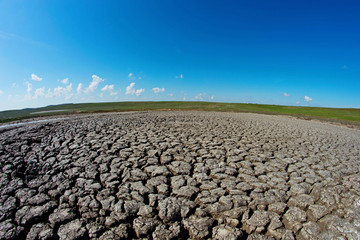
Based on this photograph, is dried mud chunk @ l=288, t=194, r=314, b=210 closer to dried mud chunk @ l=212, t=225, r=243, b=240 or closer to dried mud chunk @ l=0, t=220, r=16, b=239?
Answer: dried mud chunk @ l=212, t=225, r=243, b=240

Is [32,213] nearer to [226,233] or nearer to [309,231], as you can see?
[226,233]

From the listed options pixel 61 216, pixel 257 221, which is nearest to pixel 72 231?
pixel 61 216

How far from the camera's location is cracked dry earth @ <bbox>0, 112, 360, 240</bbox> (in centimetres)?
217

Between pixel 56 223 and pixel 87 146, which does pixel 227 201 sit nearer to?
pixel 56 223

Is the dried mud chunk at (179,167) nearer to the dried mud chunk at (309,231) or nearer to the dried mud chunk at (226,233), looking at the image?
the dried mud chunk at (226,233)

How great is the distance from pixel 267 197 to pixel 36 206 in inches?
144

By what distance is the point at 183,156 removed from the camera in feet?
14.3

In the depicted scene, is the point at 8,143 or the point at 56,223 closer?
the point at 56,223

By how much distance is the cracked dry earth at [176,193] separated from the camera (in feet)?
7.11

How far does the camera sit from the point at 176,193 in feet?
9.29

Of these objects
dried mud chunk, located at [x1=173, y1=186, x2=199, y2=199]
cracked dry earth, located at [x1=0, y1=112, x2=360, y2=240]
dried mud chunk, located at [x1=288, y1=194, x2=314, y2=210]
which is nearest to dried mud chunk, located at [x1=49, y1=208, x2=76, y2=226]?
cracked dry earth, located at [x1=0, y1=112, x2=360, y2=240]

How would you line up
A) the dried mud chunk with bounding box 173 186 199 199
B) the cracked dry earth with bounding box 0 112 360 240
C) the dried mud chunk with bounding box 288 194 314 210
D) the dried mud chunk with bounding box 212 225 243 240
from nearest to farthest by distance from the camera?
1. the dried mud chunk with bounding box 212 225 243 240
2. the cracked dry earth with bounding box 0 112 360 240
3. the dried mud chunk with bounding box 288 194 314 210
4. the dried mud chunk with bounding box 173 186 199 199

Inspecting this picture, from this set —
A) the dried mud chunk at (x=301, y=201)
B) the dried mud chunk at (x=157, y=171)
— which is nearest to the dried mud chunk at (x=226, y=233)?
the dried mud chunk at (x=301, y=201)

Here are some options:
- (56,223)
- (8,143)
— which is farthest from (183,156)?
(8,143)
